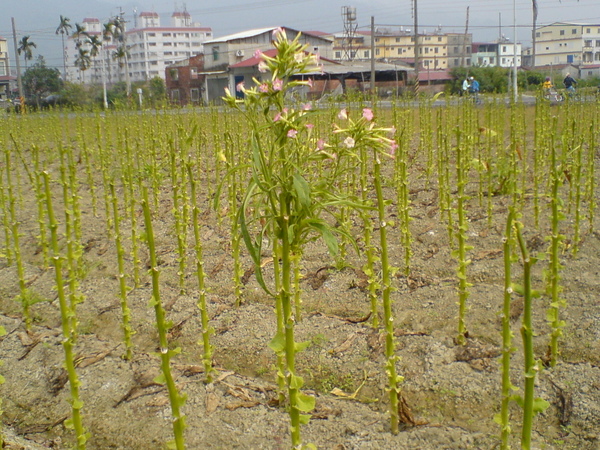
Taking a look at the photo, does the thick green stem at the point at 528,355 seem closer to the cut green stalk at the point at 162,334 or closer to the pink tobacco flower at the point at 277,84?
the pink tobacco flower at the point at 277,84

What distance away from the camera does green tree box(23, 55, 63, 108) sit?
111 ft

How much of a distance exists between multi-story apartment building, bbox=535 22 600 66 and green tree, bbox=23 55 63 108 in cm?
4652

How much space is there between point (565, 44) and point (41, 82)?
5120 centimetres

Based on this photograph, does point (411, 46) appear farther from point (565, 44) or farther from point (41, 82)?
point (41, 82)

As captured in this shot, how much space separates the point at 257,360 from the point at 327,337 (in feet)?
1.13

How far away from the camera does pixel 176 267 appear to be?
3857 millimetres

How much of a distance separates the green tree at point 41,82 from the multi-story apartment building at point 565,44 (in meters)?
46.5

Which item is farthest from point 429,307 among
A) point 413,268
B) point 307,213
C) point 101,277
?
point 101,277

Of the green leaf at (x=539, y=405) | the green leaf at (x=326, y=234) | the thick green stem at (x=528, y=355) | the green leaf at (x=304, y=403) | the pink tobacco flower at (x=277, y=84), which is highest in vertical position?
the pink tobacco flower at (x=277, y=84)

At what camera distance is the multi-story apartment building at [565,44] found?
5925 cm

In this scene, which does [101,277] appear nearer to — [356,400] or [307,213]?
[356,400]

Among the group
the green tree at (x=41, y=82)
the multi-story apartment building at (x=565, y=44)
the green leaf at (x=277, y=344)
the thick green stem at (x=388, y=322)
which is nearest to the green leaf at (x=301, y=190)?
the thick green stem at (x=388, y=322)

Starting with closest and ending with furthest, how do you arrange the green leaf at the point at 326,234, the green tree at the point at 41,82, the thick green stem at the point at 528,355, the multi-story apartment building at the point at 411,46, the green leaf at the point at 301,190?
the thick green stem at the point at 528,355 → the green leaf at the point at 301,190 → the green leaf at the point at 326,234 → the green tree at the point at 41,82 → the multi-story apartment building at the point at 411,46

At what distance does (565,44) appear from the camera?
60.8 m
